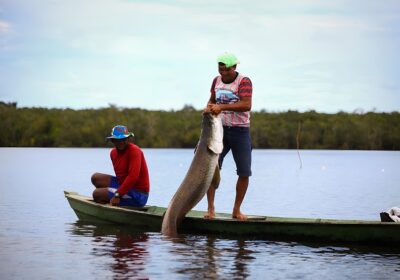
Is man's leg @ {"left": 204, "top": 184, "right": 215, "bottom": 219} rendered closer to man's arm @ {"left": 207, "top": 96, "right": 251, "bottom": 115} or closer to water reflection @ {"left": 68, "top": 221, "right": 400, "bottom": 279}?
water reflection @ {"left": 68, "top": 221, "right": 400, "bottom": 279}

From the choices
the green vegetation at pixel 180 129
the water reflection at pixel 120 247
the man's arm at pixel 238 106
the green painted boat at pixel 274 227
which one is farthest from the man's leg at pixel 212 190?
the green vegetation at pixel 180 129

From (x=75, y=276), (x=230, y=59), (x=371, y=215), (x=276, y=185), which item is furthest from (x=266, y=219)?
(x=276, y=185)

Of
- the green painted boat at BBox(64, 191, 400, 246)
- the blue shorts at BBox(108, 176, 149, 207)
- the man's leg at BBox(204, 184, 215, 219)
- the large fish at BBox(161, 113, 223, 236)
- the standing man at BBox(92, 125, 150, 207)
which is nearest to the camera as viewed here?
the green painted boat at BBox(64, 191, 400, 246)

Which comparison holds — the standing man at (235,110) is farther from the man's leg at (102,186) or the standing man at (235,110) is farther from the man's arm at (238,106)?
the man's leg at (102,186)

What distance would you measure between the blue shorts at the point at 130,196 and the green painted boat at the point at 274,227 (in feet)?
0.37

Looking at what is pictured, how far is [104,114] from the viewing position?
303 ft

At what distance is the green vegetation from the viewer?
276 ft

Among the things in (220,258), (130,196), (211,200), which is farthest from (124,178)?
(220,258)

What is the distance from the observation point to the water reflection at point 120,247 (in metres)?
11.5

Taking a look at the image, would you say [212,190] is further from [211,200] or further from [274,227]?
[274,227]

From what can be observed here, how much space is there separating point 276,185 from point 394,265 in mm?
21220

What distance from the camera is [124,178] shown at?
15.0 metres

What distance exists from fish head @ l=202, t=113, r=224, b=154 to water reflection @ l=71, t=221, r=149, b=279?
69.5 inches

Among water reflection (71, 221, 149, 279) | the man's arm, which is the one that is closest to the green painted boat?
water reflection (71, 221, 149, 279)
